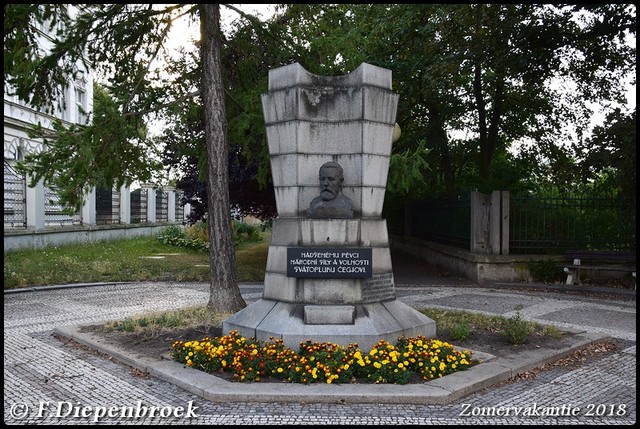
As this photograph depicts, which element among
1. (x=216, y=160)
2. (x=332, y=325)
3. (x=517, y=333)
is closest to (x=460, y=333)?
(x=517, y=333)

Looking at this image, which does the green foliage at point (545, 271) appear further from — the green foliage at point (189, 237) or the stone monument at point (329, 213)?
the green foliage at point (189, 237)

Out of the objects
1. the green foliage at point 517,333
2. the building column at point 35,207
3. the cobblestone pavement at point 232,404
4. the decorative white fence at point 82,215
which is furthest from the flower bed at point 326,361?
the building column at point 35,207

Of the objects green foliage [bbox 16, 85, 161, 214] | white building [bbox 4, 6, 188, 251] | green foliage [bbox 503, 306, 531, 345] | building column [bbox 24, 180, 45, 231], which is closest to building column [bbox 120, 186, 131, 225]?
Result: white building [bbox 4, 6, 188, 251]

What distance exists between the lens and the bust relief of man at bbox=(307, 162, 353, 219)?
740 centimetres

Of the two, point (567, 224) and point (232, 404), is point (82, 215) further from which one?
point (232, 404)

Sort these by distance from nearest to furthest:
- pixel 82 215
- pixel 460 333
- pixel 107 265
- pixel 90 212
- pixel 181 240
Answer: pixel 460 333 → pixel 107 265 → pixel 82 215 → pixel 90 212 → pixel 181 240

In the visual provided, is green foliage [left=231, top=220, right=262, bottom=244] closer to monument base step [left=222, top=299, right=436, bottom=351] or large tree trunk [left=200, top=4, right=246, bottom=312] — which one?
large tree trunk [left=200, top=4, right=246, bottom=312]

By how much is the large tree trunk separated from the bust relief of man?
3.19 metres

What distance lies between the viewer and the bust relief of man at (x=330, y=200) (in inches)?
291

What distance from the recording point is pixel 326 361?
6168 millimetres

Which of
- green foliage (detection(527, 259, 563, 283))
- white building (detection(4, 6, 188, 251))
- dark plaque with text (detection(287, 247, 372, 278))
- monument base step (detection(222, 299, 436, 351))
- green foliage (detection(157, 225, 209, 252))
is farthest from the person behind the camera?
green foliage (detection(157, 225, 209, 252))

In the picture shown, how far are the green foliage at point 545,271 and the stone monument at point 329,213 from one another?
8.20 meters

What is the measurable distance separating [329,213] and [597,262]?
10.4m

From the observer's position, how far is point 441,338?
8.08 meters
